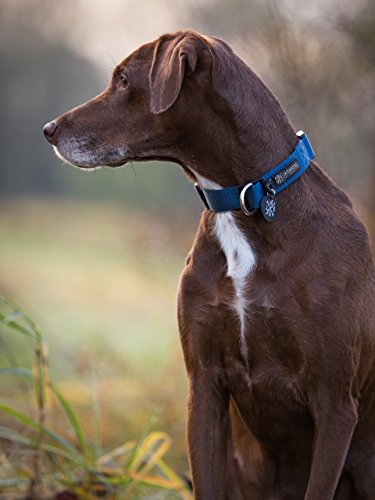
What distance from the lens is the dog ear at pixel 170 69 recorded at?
8.09 ft

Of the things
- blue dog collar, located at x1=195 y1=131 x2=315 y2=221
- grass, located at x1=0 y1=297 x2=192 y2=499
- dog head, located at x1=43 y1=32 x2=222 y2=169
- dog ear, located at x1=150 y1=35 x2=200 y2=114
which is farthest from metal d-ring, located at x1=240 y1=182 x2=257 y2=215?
grass, located at x1=0 y1=297 x2=192 y2=499

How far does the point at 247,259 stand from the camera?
2662 millimetres

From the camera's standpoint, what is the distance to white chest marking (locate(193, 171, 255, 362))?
8.69ft

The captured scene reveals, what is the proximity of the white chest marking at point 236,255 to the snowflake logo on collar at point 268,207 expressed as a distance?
0.36ft

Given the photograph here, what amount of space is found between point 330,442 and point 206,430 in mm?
402

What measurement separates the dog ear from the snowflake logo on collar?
40 cm

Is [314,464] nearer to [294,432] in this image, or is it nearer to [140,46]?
[294,432]

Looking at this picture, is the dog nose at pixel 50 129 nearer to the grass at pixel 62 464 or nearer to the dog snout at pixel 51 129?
the dog snout at pixel 51 129

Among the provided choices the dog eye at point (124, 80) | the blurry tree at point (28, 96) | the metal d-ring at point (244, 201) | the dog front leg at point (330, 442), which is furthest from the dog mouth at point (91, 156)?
the blurry tree at point (28, 96)

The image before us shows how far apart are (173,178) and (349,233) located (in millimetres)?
4651

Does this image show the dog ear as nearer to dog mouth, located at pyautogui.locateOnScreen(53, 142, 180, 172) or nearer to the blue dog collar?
dog mouth, located at pyautogui.locateOnScreen(53, 142, 180, 172)

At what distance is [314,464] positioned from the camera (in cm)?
264

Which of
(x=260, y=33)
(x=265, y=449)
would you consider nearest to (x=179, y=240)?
(x=260, y=33)

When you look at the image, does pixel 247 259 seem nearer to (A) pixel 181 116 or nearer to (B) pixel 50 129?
(A) pixel 181 116
